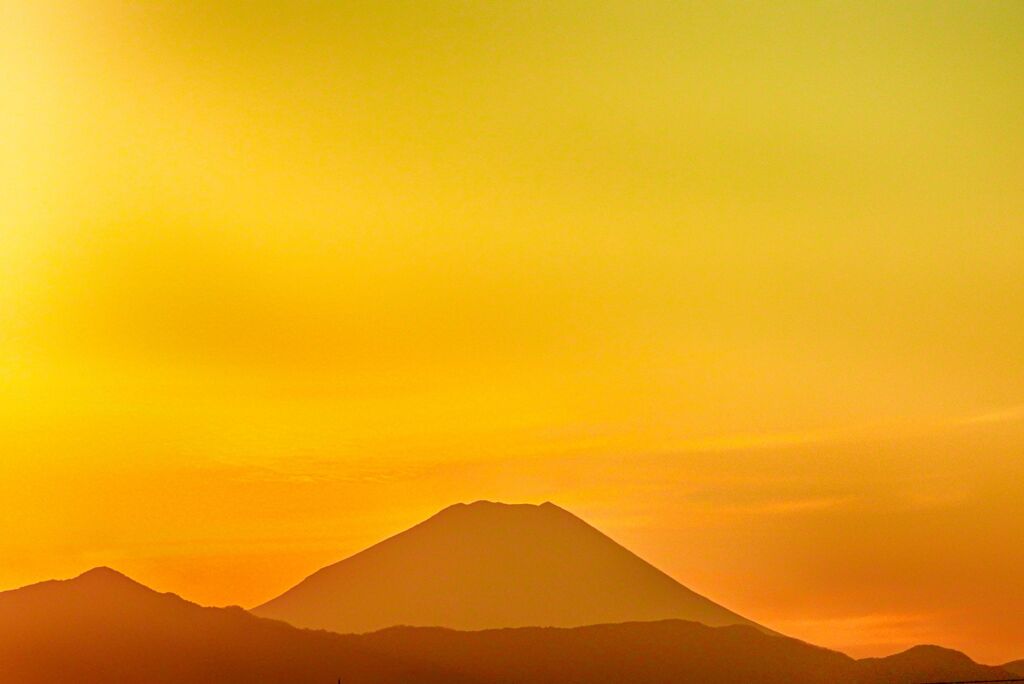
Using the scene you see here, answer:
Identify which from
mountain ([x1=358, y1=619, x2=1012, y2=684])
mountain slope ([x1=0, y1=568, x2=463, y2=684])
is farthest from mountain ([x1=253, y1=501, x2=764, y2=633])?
mountain slope ([x1=0, y1=568, x2=463, y2=684])

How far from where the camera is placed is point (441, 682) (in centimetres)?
1479

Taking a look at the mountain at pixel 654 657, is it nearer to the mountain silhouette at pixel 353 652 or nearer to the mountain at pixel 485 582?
the mountain silhouette at pixel 353 652

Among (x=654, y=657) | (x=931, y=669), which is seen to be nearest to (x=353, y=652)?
(x=654, y=657)

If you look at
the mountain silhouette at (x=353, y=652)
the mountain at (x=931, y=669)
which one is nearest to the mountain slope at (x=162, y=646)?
the mountain silhouette at (x=353, y=652)

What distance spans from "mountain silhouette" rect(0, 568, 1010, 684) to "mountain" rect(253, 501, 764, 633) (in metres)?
0.21

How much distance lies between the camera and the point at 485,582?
13992 mm

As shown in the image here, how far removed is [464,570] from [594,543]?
193 centimetres

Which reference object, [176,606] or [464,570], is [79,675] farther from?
[464,570]

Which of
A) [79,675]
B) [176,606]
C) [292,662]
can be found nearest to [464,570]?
[292,662]

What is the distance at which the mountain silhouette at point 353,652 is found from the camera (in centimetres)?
1289

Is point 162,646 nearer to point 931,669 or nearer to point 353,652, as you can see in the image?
point 353,652

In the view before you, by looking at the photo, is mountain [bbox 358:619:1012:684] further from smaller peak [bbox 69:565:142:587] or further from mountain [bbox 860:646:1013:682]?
smaller peak [bbox 69:565:142:587]

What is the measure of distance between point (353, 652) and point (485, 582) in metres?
1.66

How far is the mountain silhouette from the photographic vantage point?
42.3ft
